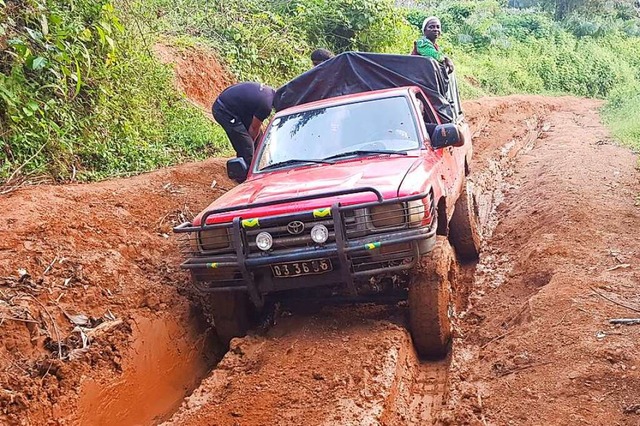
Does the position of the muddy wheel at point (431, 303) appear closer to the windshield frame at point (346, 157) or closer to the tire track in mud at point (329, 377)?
the tire track in mud at point (329, 377)

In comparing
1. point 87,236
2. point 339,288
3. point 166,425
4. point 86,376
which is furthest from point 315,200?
point 87,236

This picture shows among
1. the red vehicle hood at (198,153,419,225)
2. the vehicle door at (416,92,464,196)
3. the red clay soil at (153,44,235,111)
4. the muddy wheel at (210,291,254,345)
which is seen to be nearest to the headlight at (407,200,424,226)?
the red vehicle hood at (198,153,419,225)

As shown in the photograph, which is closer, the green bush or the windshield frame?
the windshield frame

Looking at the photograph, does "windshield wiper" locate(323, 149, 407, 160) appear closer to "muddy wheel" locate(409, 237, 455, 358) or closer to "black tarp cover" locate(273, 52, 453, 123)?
"muddy wheel" locate(409, 237, 455, 358)

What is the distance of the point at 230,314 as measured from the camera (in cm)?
480

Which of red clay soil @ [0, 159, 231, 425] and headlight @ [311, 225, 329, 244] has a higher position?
headlight @ [311, 225, 329, 244]

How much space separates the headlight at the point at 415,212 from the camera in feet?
13.5

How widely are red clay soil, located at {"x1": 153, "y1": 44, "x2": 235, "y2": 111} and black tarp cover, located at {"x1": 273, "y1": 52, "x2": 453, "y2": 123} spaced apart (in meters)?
4.37

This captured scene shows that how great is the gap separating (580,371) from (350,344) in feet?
4.93

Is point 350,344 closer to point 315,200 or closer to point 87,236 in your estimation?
point 315,200

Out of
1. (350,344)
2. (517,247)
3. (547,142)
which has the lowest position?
(547,142)

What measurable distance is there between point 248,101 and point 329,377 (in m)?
4.34

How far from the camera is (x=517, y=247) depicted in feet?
21.1

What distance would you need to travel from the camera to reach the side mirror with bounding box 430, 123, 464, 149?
513 cm
